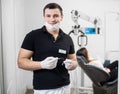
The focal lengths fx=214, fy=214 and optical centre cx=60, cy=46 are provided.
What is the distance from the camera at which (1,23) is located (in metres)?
2.67

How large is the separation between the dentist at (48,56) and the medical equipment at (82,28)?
184 centimetres

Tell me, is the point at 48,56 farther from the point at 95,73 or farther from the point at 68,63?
the point at 95,73

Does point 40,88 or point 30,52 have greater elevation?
point 30,52

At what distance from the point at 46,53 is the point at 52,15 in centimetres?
30

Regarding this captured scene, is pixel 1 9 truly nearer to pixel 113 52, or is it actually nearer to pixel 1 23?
pixel 1 23

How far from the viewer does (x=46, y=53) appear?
1663 mm

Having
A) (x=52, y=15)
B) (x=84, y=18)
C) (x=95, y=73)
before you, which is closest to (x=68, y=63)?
(x=52, y=15)

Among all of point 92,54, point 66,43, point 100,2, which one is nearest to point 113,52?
point 92,54

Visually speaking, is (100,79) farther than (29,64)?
Yes

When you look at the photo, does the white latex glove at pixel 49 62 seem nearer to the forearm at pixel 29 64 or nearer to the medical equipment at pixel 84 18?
the forearm at pixel 29 64

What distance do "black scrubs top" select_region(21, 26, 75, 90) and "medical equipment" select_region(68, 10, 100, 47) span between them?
1876 millimetres

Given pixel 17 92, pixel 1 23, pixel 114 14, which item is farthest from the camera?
pixel 114 14

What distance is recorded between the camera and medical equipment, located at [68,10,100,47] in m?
3.54

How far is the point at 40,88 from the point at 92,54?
8.33 feet
